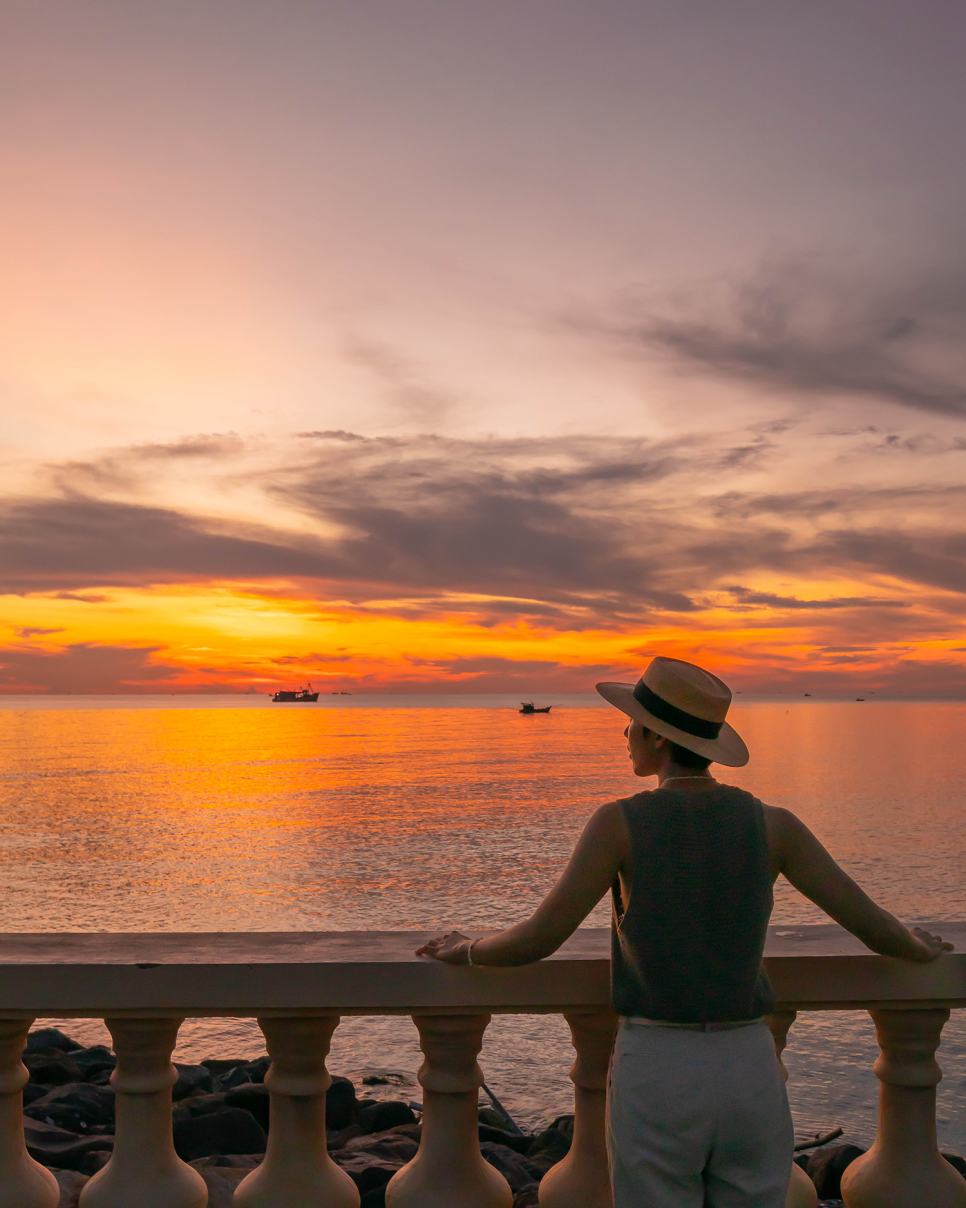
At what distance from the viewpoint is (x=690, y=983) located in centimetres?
226

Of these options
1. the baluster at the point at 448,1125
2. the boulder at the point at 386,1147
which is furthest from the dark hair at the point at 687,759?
the boulder at the point at 386,1147

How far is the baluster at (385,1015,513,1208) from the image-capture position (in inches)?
102

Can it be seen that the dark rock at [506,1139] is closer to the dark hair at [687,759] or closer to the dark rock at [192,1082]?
the dark rock at [192,1082]

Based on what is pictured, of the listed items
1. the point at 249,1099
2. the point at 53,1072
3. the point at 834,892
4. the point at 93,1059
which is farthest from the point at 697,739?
the point at 93,1059

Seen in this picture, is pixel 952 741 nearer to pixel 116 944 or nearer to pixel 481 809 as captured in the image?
pixel 481 809

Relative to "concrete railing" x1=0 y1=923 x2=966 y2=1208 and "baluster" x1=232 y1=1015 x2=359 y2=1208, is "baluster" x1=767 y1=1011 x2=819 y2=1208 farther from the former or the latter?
"baluster" x1=232 y1=1015 x2=359 y2=1208

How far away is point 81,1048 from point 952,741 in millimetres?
75159

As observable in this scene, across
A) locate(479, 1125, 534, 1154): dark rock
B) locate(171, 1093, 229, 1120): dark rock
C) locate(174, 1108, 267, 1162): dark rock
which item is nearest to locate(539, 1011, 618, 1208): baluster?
locate(174, 1108, 267, 1162): dark rock

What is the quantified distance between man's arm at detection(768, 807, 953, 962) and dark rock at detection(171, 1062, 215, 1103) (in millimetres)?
6889

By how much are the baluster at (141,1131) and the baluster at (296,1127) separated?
203mm

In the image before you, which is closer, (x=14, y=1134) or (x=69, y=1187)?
(x=14, y=1134)

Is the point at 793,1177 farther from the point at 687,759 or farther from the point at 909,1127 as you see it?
the point at 687,759

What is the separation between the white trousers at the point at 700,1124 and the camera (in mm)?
2219

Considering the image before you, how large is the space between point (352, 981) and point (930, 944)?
151 cm
